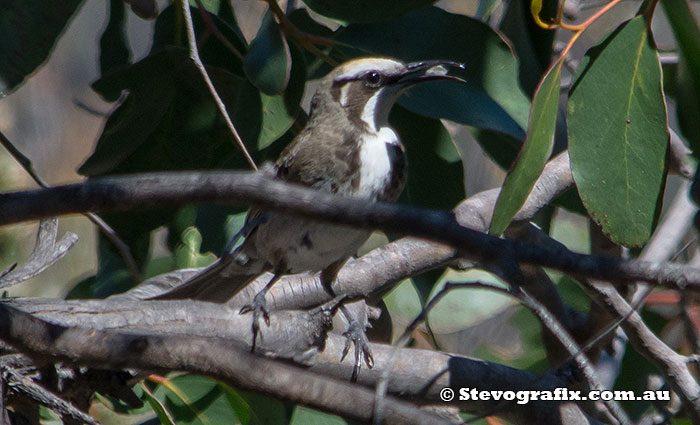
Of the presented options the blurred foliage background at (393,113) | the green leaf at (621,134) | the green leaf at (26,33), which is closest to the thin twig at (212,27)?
the blurred foliage background at (393,113)

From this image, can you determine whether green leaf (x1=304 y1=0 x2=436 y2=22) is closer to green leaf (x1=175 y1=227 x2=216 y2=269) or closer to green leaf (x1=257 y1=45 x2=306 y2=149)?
green leaf (x1=257 y1=45 x2=306 y2=149)

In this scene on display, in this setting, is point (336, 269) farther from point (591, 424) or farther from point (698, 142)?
point (698, 142)

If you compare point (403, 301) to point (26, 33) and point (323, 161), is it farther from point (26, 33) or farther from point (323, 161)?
point (26, 33)

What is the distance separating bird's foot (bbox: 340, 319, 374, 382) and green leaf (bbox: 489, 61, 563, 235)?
1.88ft

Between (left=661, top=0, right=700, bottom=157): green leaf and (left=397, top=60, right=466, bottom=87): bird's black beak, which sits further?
(left=397, top=60, right=466, bottom=87): bird's black beak

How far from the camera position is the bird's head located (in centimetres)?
254

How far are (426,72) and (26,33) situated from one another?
41.8 inches

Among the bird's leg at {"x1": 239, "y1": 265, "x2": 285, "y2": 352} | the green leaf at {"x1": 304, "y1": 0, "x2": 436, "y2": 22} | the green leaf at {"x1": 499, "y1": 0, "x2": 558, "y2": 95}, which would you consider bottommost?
the bird's leg at {"x1": 239, "y1": 265, "x2": 285, "y2": 352}

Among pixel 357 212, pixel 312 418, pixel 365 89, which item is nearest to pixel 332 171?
pixel 365 89

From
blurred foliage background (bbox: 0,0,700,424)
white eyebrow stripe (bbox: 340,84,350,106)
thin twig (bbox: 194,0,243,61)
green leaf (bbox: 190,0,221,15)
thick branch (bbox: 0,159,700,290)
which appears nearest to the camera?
thick branch (bbox: 0,159,700,290)

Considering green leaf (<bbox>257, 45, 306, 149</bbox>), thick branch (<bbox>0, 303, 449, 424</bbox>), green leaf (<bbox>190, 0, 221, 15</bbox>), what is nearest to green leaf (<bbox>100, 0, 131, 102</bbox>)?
green leaf (<bbox>190, 0, 221, 15</bbox>)

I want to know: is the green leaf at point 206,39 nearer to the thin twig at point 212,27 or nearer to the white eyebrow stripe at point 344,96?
the thin twig at point 212,27

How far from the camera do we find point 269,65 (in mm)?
2002

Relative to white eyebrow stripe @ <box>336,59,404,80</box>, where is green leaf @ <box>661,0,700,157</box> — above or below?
above
